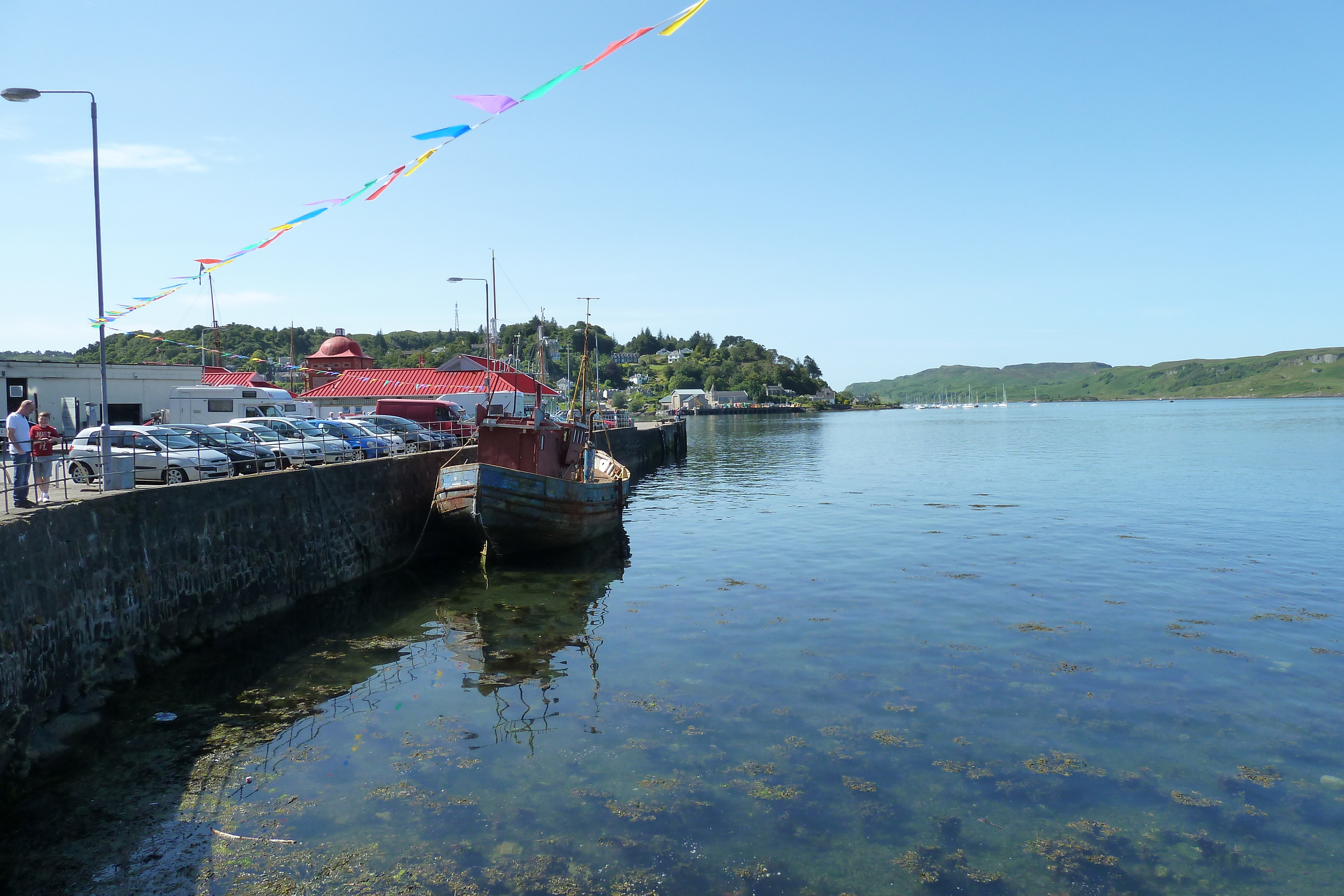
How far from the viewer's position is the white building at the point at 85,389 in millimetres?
31766

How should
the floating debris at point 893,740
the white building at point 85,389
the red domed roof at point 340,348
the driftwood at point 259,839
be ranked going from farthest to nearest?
the red domed roof at point 340,348, the white building at point 85,389, the floating debris at point 893,740, the driftwood at point 259,839

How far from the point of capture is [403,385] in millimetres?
52469

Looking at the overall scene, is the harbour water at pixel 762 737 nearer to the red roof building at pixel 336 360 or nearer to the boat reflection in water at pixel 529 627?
the boat reflection in water at pixel 529 627

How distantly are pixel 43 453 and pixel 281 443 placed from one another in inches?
394

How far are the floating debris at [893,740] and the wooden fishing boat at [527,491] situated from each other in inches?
527

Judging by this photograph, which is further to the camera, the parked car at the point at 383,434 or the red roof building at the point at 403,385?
the red roof building at the point at 403,385

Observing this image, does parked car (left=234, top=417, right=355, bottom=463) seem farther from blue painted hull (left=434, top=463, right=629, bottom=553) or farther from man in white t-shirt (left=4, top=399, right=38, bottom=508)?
man in white t-shirt (left=4, top=399, right=38, bottom=508)

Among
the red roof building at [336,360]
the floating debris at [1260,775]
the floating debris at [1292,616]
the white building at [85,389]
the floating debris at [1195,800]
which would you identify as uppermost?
the red roof building at [336,360]

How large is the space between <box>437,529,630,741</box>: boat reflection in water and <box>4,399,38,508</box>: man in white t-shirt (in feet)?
22.5

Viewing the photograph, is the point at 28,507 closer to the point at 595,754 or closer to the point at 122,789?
the point at 122,789

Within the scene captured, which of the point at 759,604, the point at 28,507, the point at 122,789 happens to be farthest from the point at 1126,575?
the point at 28,507

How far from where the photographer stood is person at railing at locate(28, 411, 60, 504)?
1228 centimetres

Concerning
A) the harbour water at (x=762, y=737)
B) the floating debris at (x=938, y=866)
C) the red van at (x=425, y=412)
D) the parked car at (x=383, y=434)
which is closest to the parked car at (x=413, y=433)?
the parked car at (x=383, y=434)

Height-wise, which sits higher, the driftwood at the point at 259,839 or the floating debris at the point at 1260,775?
the driftwood at the point at 259,839
